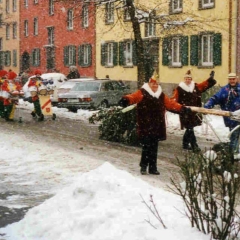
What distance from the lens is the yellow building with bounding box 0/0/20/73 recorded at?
206 feet

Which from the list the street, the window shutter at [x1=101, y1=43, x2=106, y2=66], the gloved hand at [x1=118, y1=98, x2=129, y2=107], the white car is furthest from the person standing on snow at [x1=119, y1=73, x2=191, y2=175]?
the window shutter at [x1=101, y1=43, x2=106, y2=66]

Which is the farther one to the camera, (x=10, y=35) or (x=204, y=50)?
(x=10, y=35)

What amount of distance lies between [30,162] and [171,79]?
23.8 metres

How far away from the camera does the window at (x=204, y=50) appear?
105ft

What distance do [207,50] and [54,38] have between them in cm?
2246

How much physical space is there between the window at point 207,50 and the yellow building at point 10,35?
103 ft

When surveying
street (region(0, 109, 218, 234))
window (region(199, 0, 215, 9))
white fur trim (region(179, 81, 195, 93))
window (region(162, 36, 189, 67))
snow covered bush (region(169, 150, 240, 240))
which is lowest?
street (region(0, 109, 218, 234))

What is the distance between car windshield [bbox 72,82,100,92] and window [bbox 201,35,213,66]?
26.2 feet

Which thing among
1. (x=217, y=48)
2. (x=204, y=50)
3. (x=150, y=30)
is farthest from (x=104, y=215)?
(x=150, y=30)

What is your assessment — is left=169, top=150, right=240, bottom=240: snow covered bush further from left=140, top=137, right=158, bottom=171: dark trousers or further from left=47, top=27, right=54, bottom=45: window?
left=47, top=27, right=54, bottom=45: window

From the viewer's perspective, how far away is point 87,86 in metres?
26.5

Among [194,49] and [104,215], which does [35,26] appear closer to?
[194,49]

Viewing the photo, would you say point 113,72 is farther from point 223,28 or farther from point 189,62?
point 223,28

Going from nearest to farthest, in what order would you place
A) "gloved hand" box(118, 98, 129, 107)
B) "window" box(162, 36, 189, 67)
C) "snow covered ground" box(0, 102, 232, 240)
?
"snow covered ground" box(0, 102, 232, 240)
"gloved hand" box(118, 98, 129, 107)
"window" box(162, 36, 189, 67)
